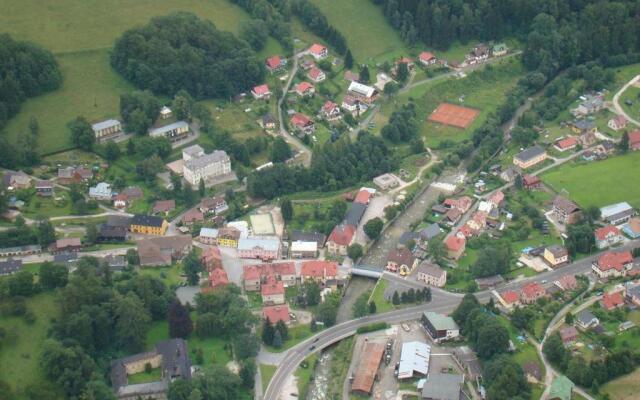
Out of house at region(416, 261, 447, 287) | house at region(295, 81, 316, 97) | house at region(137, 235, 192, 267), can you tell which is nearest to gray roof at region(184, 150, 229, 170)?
house at region(137, 235, 192, 267)

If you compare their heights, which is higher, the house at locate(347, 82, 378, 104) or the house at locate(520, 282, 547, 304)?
the house at locate(520, 282, 547, 304)

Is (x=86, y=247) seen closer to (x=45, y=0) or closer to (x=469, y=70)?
(x=45, y=0)

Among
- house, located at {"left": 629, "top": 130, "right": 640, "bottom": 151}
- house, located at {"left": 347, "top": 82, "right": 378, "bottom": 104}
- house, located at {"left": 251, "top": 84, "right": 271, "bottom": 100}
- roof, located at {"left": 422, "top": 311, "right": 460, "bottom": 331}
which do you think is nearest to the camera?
roof, located at {"left": 422, "top": 311, "right": 460, "bottom": 331}

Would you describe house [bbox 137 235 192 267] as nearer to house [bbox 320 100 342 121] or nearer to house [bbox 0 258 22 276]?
house [bbox 0 258 22 276]

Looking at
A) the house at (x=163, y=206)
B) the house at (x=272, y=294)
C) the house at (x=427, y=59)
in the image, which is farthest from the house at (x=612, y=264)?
the house at (x=427, y=59)

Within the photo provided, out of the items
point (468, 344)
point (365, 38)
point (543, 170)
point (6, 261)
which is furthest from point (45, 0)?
point (468, 344)

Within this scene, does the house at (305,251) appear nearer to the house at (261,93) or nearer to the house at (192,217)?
the house at (192,217)

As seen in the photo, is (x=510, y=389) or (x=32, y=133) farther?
(x=32, y=133)

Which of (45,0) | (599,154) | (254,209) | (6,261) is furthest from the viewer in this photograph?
(45,0)
